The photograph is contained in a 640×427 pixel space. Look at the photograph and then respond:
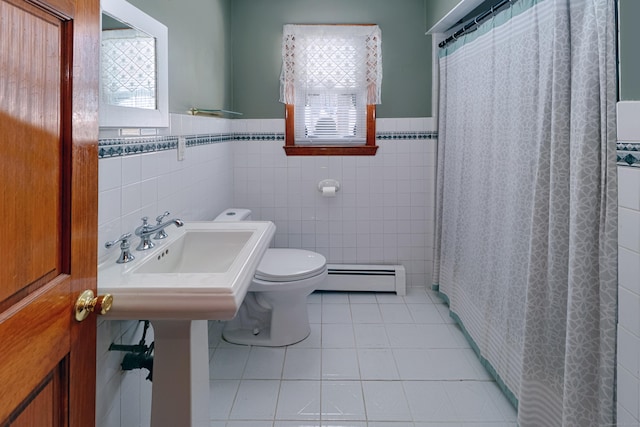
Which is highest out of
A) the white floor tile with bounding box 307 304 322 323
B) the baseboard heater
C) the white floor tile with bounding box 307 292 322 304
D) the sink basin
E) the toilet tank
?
the toilet tank

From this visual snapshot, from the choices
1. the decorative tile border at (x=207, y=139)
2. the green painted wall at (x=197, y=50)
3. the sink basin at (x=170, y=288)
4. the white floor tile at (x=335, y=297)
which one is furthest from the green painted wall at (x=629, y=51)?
the white floor tile at (x=335, y=297)

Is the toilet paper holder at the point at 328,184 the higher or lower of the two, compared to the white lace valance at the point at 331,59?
lower

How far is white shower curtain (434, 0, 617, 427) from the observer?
4.31 feet

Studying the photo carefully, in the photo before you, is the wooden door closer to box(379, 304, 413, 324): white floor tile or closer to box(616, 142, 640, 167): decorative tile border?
box(616, 142, 640, 167): decorative tile border

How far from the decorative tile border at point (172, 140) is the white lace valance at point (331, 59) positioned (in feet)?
0.96

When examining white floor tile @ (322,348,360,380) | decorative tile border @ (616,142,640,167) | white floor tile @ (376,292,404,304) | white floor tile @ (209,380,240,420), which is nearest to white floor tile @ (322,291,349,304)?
white floor tile @ (376,292,404,304)

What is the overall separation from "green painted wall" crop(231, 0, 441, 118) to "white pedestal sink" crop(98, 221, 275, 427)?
5.82ft

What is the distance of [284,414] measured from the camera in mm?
1896

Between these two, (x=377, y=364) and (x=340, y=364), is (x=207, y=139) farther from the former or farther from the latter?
(x=377, y=364)

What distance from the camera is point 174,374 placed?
1305 mm

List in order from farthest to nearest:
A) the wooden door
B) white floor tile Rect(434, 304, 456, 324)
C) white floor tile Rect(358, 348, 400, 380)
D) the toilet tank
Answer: white floor tile Rect(434, 304, 456, 324), the toilet tank, white floor tile Rect(358, 348, 400, 380), the wooden door

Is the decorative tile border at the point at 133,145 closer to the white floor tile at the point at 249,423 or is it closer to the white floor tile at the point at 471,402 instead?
the white floor tile at the point at 249,423

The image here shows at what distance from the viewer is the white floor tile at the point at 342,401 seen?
6.18 ft

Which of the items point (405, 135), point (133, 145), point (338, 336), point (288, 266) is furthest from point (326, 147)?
point (133, 145)
